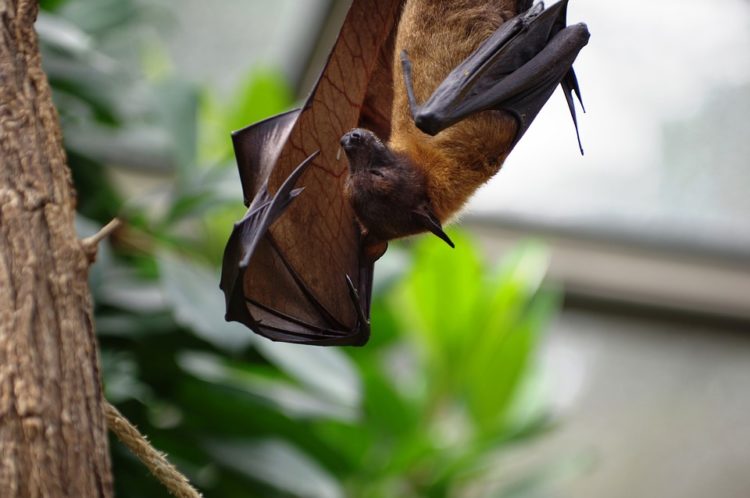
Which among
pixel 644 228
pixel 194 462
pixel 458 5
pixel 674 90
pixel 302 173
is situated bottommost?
pixel 194 462

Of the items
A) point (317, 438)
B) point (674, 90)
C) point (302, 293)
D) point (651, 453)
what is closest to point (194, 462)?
point (317, 438)


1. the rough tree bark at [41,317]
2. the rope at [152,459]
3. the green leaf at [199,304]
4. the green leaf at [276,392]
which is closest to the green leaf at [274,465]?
the green leaf at [276,392]

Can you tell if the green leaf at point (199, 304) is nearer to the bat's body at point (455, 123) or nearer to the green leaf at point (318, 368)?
the green leaf at point (318, 368)

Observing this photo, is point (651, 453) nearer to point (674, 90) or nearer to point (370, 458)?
point (674, 90)

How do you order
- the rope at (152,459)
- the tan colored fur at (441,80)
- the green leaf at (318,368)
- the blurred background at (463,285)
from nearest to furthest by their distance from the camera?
the rope at (152,459) → the tan colored fur at (441,80) → the green leaf at (318,368) → the blurred background at (463,285)

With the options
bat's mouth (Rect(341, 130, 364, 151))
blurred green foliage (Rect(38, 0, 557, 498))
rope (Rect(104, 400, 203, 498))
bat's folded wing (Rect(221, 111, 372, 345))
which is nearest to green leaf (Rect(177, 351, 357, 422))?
blurred green foliage (Rect(38, 0, 557, 498))

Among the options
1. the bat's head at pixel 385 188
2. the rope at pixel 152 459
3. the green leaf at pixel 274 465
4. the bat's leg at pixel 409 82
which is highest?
the bat's leg at pixel 409 82

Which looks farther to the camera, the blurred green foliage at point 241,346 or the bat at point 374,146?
the blurred green foliage at point 241,346
